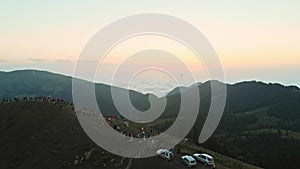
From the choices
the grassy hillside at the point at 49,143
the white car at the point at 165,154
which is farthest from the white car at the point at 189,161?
the grassy hillside at the point at 49,143

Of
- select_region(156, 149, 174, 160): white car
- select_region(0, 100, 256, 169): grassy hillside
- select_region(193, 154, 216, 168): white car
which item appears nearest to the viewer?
select_region(193, 154, 216, 168): white car

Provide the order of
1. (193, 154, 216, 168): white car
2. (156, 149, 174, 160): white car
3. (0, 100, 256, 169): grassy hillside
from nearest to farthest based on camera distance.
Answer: (193, 154, 216, 168): white car
(156, 149, 174, 160): white car
(0, 100, 256, 169): grassy hillside

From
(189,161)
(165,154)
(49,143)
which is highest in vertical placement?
(165,154)

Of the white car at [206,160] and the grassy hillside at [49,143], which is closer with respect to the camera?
the white car at [206,160]

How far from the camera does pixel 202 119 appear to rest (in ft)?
596

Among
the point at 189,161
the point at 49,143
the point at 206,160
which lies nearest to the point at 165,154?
the point at 189,161

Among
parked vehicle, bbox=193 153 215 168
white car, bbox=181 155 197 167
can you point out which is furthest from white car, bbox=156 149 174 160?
parked vehicle, bbox=193 153 215 168

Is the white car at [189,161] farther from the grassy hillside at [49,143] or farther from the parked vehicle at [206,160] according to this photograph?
the grassy hillside at [49,143]

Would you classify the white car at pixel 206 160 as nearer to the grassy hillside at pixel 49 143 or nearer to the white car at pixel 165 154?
the grassy hillside at pixel 49 143

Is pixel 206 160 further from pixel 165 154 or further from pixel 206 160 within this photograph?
pixel 165 154

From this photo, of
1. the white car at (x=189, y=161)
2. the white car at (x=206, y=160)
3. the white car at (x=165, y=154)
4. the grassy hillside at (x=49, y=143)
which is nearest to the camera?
the white car at (x=189, y=161)

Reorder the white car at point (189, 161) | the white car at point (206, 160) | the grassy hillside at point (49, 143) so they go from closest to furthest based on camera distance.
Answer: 1. the white car at point (189, 161)
2. the white car at point (206, 160)
3. the grassy hillside at point (49, 143)

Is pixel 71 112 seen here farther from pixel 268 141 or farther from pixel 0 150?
pixel 268 141

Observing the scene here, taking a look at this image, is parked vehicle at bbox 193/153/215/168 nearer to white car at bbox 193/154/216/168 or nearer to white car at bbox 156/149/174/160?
white car at bbox 193/154/216/168
